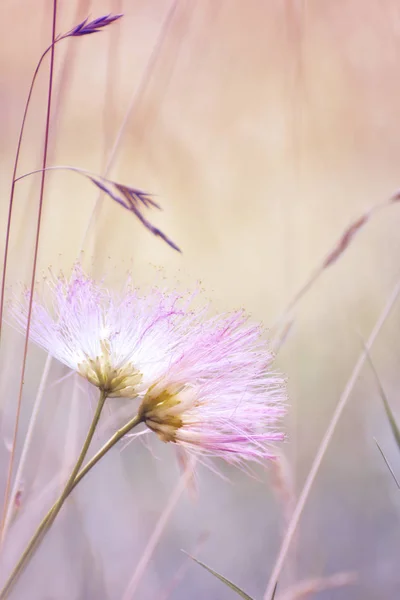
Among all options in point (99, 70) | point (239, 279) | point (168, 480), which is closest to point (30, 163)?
point (99, 70)

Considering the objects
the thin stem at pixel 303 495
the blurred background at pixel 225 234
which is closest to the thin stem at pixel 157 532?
the blurred background at pixel 225 234

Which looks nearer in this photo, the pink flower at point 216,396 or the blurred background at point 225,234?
the pink flower at point 216,396

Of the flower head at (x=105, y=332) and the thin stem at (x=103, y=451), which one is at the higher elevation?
the flower head at (x=105, y=332)

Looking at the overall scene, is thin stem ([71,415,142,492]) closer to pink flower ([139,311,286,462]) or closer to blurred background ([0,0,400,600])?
pink flower ([139,311,286,462])

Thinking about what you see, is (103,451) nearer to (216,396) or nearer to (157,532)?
(216,396)

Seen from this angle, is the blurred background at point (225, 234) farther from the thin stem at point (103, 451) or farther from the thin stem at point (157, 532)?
the thin stem at point (103, 451)

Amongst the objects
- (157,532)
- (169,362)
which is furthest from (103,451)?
(157,532)
